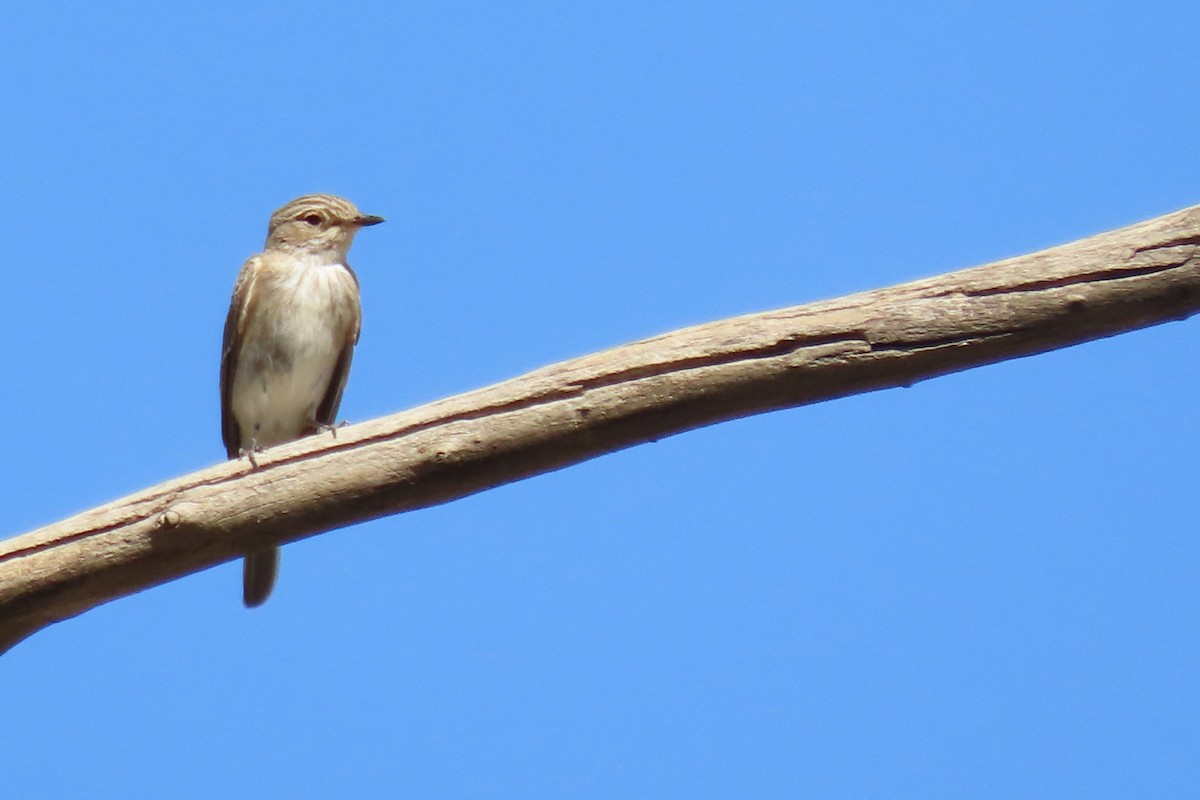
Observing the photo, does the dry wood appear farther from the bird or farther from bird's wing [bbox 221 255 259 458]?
bird's wing [bbox 221 255 259 458]

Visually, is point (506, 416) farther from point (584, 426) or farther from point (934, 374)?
point (934, 374)

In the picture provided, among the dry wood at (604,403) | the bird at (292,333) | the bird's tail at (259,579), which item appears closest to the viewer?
the dry wood at (604,403)

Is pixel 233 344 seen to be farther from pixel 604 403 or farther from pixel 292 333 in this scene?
pixel 604 403

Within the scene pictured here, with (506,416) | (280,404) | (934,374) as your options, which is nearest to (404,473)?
(506,416)

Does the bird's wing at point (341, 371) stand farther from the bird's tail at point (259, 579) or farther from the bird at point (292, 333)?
the bird's tail at point (259, 579)

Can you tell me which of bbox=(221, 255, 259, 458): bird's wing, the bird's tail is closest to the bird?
bbox=(221, 255, 259, 458): bird's wing

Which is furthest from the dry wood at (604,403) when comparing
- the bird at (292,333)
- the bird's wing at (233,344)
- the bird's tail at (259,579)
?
the bird's wing at (233,344)
